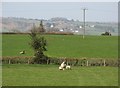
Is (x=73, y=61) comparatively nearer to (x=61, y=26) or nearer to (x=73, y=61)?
(x=73, y=61)

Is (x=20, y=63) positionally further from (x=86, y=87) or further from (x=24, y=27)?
(x=24, y=27)

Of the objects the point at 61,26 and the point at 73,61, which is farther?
the point at 61,26

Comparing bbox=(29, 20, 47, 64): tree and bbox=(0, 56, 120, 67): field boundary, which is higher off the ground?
bbox=(29, 20, 47, 64): tree

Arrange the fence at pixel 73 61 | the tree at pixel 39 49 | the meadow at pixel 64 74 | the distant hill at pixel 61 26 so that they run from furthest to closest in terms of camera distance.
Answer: the distant hill at pixel 61 26 < the tree at pixel 39 49 < the fence at pixel 73 61 < the meadow at pixel 64 74

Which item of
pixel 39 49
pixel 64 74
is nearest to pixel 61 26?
pixel 39 49

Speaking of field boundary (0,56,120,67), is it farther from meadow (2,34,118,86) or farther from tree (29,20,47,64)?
meadow (2,34,118,86)

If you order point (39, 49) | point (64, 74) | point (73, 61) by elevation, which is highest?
point (39, 49)

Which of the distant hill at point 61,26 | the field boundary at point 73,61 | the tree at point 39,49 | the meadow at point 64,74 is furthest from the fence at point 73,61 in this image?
the distant hill at point 61,26

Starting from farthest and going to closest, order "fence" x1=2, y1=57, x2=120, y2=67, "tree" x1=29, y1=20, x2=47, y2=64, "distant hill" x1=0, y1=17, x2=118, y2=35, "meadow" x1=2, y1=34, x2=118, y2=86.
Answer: "distant hill" x1=0, y1=17, x2=118, y2=35 → "tree" x1=29, y1=20, x2=47, y2=64 → "fence" x1=2, y1=57, x2=120, y2=67 → "meadow" x1=2, y1=34, x2=118, y2=86

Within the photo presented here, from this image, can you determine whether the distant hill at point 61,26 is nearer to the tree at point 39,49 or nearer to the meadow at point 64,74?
the meadow at point 64,74

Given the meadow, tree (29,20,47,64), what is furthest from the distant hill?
tree (29,20,47,64)

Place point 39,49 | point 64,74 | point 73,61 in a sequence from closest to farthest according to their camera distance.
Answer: point 64,74, point 73,61, point 39,49

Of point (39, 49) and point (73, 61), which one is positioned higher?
point (39, 49)

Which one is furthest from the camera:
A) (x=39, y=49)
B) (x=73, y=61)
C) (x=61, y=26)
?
(x=61, y=26)
